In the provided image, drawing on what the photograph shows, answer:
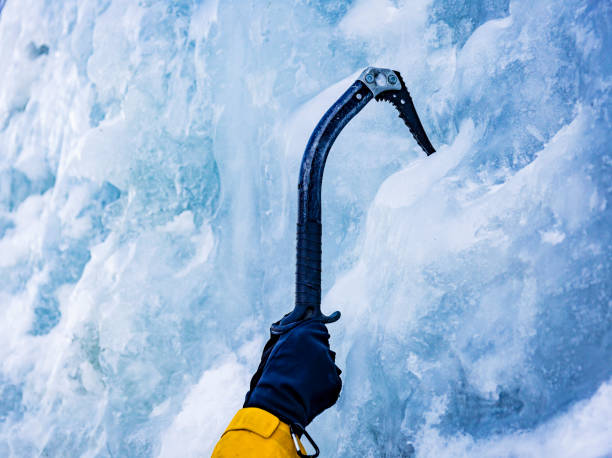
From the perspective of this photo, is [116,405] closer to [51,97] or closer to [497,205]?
[497,205]

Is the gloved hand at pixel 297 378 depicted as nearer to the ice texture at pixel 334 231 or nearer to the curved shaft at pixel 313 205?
the curved shaft at pixel 313 205

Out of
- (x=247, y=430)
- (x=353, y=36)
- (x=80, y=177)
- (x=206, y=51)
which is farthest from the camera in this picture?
(x=80, y=177)

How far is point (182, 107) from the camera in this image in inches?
76.3

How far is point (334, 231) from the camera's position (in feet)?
4.77

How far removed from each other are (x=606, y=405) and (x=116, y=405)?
154 centimetres

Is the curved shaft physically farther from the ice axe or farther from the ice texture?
the ice texture

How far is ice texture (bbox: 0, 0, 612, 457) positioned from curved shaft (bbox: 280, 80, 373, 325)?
263 millimetres

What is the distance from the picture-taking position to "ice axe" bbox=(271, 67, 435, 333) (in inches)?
36.9

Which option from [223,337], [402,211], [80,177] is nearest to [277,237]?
[223,337]

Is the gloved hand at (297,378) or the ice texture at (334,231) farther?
the ice texture at (334,231)

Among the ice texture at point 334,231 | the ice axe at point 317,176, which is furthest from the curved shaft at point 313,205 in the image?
the ice texture at point 334,231

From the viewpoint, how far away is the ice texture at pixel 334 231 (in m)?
0.89

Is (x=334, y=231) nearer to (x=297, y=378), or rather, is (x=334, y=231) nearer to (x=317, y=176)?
(x=317, y=176)

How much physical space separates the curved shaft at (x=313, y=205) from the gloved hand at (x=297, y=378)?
56mm
